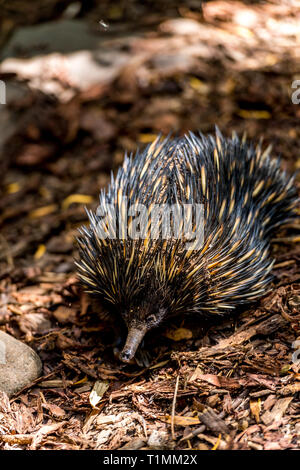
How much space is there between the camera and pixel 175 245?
A: 3.10 meters

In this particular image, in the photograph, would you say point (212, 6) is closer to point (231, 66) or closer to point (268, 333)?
point (231, 66)

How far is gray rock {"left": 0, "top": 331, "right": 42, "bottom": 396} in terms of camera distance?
10.8ft

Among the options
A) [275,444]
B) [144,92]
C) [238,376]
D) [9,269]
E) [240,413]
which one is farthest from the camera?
[144,92]

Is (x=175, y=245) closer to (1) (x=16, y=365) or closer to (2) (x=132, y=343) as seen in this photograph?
(2) (x=132, y=343)

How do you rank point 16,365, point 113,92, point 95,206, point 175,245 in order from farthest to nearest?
point 113,92, point 95,206, point 16,365, point 175,245

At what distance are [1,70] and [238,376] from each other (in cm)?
523

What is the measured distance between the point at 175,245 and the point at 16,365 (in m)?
1.27

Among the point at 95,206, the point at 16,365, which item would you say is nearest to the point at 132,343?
the point at 16,365

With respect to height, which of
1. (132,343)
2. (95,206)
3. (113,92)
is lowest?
(95,206)

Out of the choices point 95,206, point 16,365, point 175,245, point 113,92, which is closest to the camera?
point 175,245

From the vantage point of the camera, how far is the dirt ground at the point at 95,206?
2.96m

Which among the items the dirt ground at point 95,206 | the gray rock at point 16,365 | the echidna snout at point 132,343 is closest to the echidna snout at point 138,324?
the echidna snout at point 132,343

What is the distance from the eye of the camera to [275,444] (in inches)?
103

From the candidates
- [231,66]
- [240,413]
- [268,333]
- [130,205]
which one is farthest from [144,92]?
[240,413]
